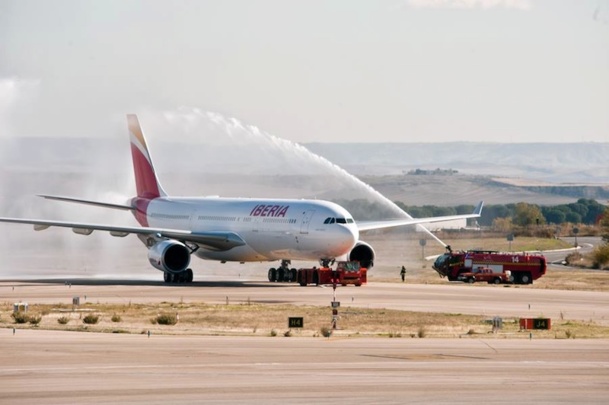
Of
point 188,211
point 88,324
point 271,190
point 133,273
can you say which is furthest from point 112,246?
point 88,324

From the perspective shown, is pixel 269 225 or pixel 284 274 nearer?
pixel 269 225

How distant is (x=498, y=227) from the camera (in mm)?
175625

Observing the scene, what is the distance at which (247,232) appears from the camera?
262ft

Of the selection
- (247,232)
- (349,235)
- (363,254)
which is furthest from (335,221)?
(363,254)

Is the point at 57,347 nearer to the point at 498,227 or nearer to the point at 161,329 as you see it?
the point at 161,329

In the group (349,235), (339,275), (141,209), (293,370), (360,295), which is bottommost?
(293,370)

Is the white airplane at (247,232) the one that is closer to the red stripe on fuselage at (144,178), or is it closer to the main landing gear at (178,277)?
the main landing gear at (178,277)

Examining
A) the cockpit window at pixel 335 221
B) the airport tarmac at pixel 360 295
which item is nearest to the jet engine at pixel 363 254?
the airport tarmac at pixel 360 295

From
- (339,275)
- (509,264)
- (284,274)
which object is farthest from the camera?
(509,264)

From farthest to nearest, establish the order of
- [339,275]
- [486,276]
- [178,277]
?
[486,276]
[178,277]
[339,275]

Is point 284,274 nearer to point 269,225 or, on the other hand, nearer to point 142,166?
point 269,225

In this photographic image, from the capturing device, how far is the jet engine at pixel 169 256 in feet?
253

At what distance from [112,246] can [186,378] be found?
74.9 meters

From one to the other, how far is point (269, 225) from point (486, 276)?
15.3 metres
